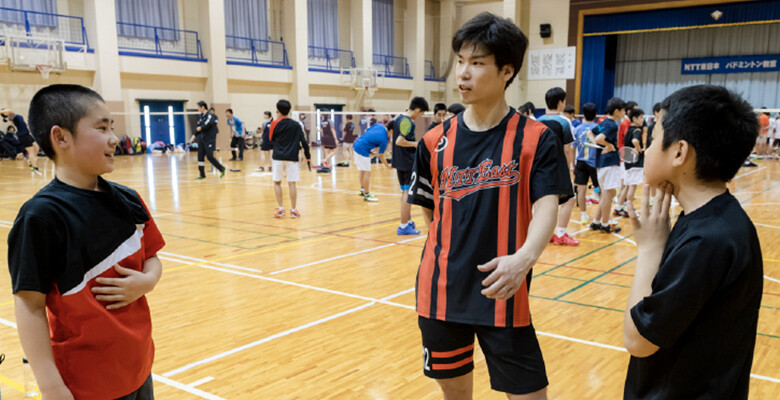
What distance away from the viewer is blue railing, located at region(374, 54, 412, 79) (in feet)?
101

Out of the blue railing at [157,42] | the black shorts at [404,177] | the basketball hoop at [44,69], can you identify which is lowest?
the black shorts at [404,177]

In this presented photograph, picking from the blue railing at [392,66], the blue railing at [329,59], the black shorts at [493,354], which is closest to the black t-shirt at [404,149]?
the black shorts at [493,354]

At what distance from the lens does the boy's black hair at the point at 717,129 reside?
148 centimetres

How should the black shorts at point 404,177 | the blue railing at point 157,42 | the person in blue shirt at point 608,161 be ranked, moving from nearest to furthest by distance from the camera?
the person in blue shirt at point 608,161, the black shorts at point 404,177, the blue railing at point 157,42

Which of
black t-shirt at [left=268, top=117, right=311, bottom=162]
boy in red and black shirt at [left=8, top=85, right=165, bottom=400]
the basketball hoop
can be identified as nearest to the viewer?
boy in red and black shirt at [left=8, top=85, right=165, bottom=400]

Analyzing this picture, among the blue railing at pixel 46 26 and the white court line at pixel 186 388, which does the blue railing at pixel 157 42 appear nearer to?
the blue railing at pixel 46 26

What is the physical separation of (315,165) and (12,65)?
1112 cm

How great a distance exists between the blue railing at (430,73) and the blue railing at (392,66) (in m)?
1.40

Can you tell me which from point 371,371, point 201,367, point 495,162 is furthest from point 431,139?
point 201,367

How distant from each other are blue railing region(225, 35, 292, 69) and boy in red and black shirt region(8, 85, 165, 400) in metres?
25.3

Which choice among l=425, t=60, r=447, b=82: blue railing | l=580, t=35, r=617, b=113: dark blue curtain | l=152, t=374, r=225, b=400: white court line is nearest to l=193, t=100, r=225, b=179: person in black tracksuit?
l=152, t=374, r=225, b=400: white court line

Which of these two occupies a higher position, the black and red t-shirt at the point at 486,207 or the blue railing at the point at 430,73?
the blue railing at the point at 430,73

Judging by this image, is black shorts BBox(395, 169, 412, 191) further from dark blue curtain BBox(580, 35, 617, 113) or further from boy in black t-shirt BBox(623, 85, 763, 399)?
dark blue curtain BBox(580, 35, 617, 113)

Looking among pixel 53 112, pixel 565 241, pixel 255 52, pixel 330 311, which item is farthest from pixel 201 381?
pixel 255 52
